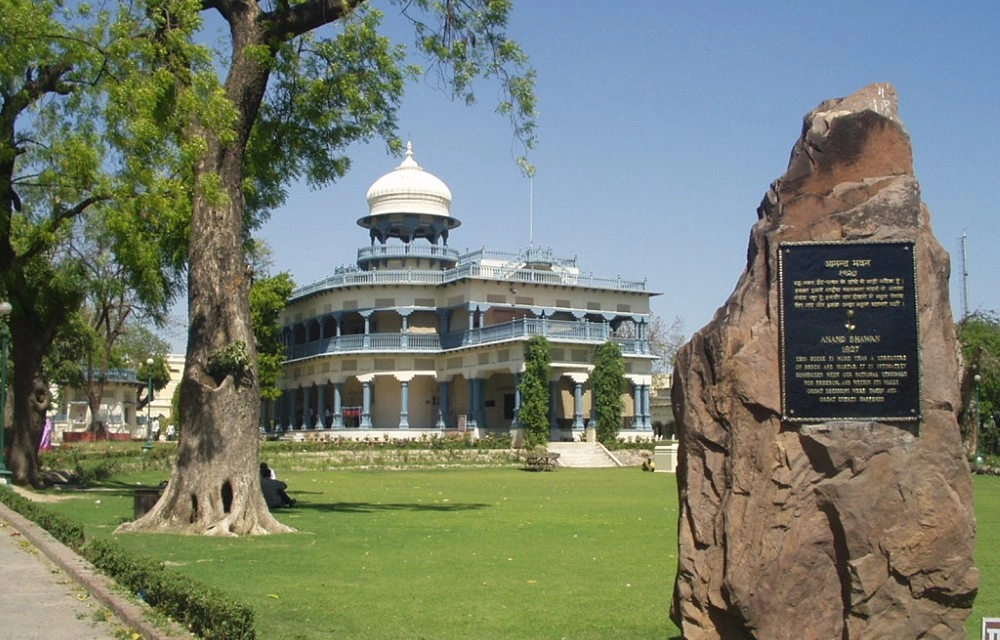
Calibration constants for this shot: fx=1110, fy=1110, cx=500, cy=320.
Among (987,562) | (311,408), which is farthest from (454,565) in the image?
(311,408)

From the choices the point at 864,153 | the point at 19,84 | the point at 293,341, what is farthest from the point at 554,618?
the point at 293,341

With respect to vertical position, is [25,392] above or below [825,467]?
above

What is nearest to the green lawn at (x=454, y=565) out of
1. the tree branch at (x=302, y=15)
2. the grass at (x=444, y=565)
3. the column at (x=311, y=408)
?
the grass at (x=444, y=565)

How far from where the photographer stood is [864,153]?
763 centimetres

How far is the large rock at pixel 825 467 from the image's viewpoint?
7016mm

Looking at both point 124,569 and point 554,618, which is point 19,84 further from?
point 554,618

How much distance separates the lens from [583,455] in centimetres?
4522

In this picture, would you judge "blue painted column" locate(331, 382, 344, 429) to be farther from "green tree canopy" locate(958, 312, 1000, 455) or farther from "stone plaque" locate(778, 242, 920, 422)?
"stone plaque" locate(778, 242, 920, 422)

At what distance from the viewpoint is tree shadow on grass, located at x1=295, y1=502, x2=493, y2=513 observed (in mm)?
20194

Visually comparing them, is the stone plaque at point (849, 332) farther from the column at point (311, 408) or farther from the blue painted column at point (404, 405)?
the column at point (311, 408)

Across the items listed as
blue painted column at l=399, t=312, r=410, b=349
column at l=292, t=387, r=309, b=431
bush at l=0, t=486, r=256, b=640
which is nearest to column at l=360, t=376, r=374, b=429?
blue painted column at l=399, t=312, r=410, b=349

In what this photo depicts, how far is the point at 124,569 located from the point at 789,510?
6201mm

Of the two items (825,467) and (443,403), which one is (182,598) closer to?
(825,467)

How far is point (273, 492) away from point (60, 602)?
1056cm
